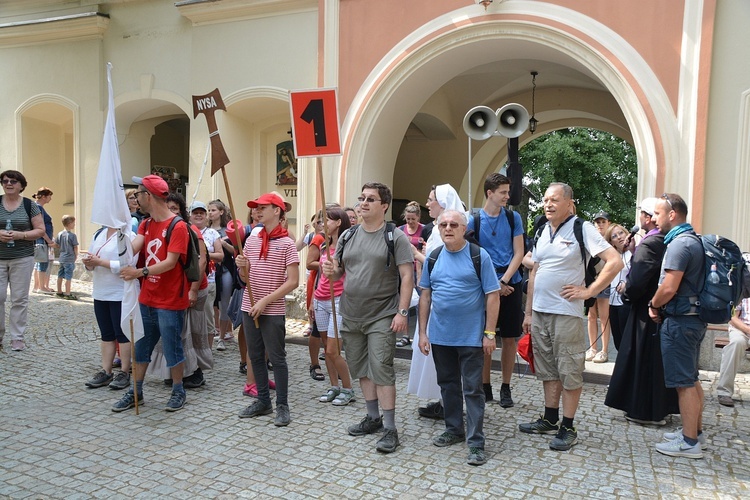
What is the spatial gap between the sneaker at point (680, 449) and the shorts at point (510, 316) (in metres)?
1.37

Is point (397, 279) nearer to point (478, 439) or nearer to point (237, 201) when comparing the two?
point (478, 439)

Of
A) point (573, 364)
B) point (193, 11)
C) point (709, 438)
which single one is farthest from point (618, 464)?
point (193, 11)

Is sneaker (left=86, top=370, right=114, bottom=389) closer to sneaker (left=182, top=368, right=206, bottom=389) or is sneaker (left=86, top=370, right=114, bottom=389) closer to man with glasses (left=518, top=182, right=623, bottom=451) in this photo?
sneaker (left=182, top=368, right=206, bottom=389)

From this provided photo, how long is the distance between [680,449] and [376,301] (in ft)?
7.60

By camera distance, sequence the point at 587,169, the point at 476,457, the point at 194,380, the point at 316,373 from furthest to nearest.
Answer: the point at 587,169 → the point at 316,373 → the point at 194,380 → the point at 476,457

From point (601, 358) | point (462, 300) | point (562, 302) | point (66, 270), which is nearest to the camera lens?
point (462, 300)

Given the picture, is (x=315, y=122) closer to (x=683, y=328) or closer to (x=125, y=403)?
Result: (x=125, y=403)

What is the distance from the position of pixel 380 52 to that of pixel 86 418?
255 inches

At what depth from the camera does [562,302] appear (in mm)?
4121

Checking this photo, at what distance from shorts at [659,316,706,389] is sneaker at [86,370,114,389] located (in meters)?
4.72

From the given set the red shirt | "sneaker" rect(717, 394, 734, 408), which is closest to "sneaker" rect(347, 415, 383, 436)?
the red shirt

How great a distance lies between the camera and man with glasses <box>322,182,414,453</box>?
13.5ft

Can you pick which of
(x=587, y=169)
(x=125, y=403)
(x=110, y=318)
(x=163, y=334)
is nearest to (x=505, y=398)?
(x=163, y=334)

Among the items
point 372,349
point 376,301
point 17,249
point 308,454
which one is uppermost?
point 17,249
